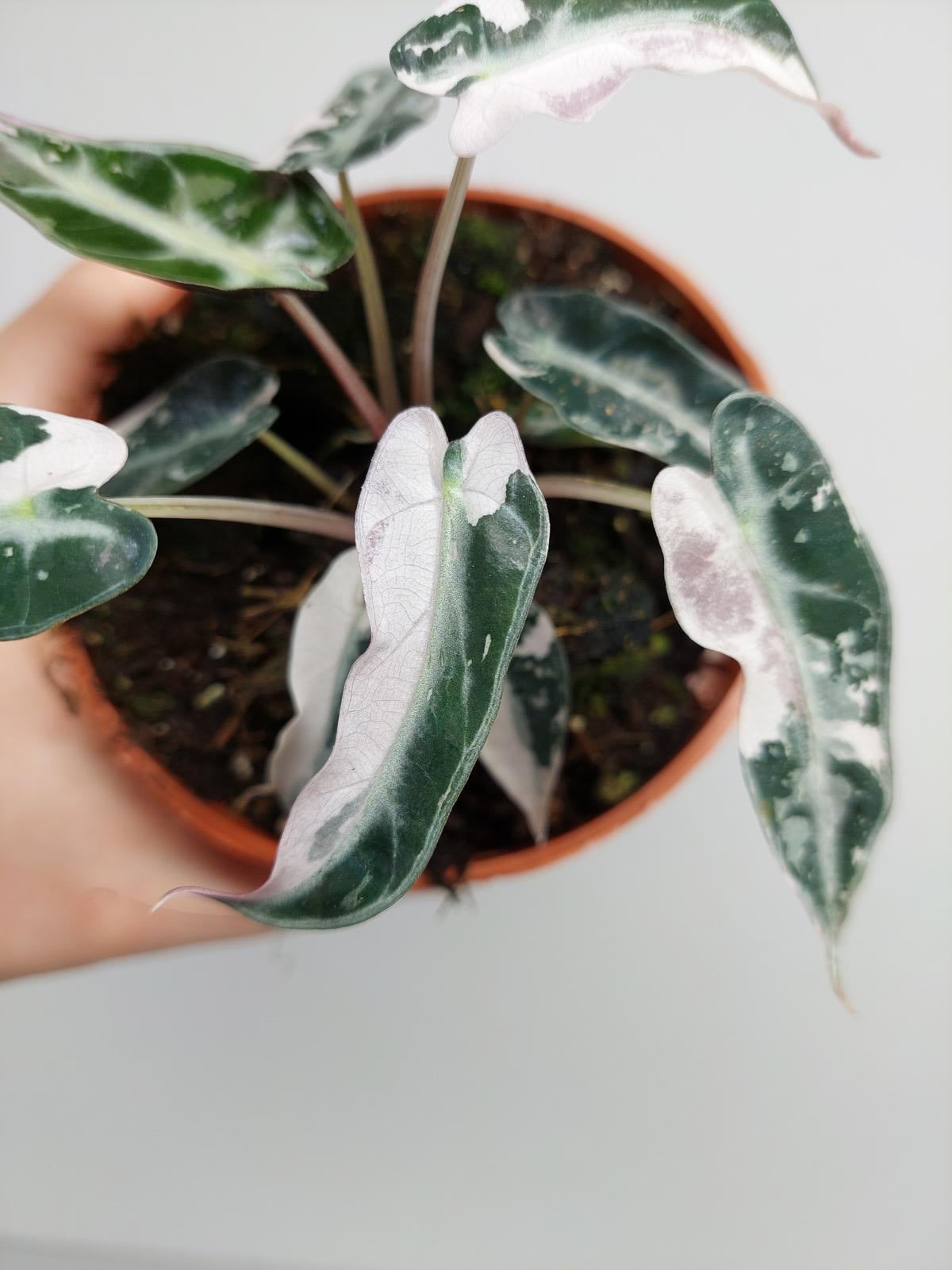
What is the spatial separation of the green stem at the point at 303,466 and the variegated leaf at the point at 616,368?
172 millimetres

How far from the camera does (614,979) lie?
1.03 metres

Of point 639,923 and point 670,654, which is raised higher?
point 670,654

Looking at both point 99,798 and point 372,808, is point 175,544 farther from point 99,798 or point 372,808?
point 372,808

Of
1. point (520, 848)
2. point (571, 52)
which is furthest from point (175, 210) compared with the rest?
point (520, 848)

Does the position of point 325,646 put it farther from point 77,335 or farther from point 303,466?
point 77,335

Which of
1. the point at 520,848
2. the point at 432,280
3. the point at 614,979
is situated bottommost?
the point at 614,979

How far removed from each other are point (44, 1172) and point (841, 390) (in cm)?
120

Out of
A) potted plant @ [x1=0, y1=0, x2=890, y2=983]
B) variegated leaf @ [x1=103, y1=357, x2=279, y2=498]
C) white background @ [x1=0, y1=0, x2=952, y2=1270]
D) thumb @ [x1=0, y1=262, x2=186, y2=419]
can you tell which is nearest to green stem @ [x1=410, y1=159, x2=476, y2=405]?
potted plant @ [x1=0, y1=0, x2=890, y2=983]

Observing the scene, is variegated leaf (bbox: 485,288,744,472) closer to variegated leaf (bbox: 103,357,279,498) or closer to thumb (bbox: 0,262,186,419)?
variegated leaf (bbox: 103,357,279,498)

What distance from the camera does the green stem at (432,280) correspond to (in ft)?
1.81

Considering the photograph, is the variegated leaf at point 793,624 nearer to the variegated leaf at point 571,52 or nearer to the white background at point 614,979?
the variegated leaf at point 571,52

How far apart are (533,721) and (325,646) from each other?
16 cm

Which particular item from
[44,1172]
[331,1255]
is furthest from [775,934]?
[44,1172]

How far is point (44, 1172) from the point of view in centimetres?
104
